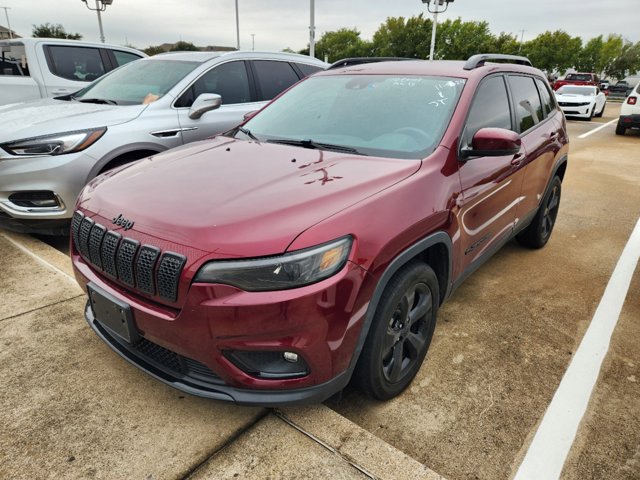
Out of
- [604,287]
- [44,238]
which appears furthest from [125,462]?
[604,287]

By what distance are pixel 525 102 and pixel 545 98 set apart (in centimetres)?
A: 69

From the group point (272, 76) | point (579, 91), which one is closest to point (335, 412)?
point (272, 76)

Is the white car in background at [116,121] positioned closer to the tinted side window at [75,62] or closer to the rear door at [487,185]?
the tinted side window at [75,62]

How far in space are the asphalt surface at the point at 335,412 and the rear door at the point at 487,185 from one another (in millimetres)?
589

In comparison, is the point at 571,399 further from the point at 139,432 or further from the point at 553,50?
the point at 553,50

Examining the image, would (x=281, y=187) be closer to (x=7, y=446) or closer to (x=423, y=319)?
(x=423, y=319)

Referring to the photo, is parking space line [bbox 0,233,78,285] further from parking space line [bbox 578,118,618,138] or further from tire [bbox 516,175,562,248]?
parking space line [bbox 578,118,618,138]

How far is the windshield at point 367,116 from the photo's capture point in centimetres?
259

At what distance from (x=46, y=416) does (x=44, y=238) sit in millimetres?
2764

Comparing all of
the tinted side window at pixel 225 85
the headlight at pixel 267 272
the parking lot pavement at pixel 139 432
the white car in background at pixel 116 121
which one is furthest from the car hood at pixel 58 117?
the headlight at pixel 267 272

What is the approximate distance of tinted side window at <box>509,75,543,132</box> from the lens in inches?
139

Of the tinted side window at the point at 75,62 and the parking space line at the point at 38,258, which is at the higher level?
the tinted side window at the point at 75,62

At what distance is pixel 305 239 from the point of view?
175 centimetres

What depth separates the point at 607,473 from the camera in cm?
199
